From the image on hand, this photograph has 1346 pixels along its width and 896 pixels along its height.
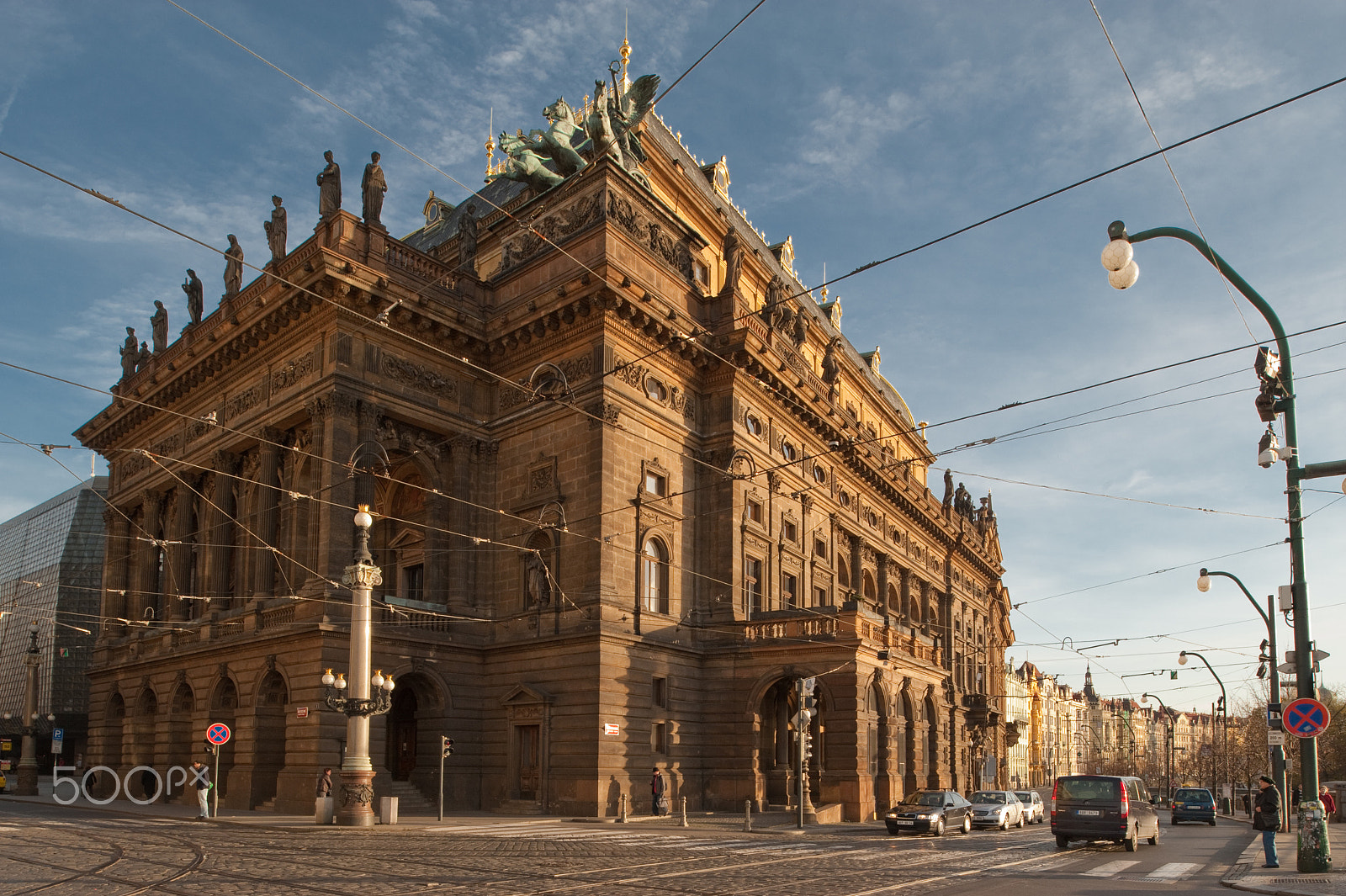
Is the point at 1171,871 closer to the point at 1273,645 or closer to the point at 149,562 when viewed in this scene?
the point at 1273,645

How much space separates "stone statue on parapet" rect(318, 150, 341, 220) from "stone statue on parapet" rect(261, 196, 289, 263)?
330 centimetres

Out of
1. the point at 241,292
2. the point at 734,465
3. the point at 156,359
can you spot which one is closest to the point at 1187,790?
the point at 734,465

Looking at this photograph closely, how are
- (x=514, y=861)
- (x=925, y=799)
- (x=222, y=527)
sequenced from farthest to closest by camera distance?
1. (x=222, y=527)
2. (x=925, y=799)
3. (x=514, y=861)

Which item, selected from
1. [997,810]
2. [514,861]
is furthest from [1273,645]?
[514,861]

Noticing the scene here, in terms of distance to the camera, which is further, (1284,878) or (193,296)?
(193,296)

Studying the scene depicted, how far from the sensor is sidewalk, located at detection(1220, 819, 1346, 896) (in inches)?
564

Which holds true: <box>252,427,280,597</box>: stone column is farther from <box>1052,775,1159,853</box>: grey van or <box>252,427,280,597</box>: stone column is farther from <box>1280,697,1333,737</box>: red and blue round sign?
<box>1280,697,1333,737</box>: red and blue round sign

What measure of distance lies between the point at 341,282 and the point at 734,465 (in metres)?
14.5

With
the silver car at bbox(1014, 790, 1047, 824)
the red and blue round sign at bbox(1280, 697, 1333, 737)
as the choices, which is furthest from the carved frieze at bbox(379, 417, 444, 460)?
the red and blue round sign at bbox(1280, 697, 1333, 737)

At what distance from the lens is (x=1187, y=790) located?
147 ft

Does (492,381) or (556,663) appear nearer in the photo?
(556,663)

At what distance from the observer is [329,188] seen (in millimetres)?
34406

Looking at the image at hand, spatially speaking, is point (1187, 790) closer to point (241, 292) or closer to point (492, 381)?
point (492, 381)

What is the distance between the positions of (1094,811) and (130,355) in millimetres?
44935
